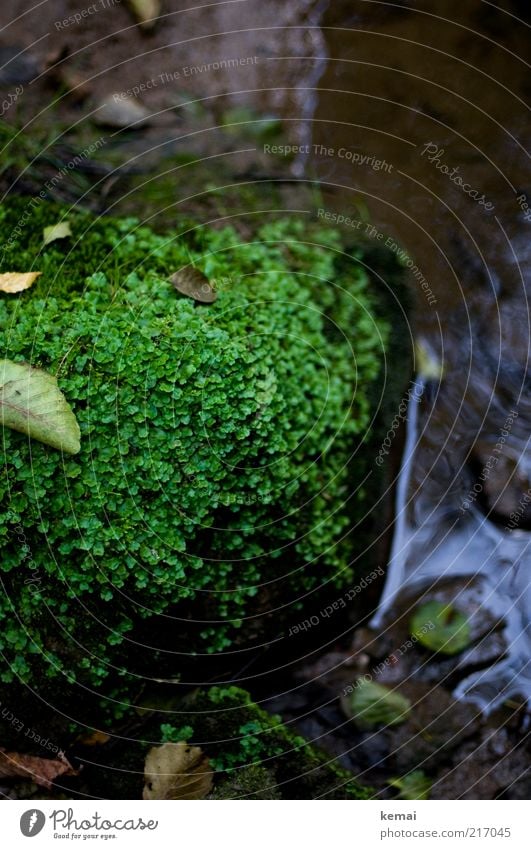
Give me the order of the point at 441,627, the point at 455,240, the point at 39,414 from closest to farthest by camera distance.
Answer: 1. the point at 39,414
2. the point at 441,627
3. the point at 455,240

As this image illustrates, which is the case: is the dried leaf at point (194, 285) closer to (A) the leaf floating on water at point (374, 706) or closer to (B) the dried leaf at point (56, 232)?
(B) the dried leaf at point (56, 232)

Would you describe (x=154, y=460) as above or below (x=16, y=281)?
below

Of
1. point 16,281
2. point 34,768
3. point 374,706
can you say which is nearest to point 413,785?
point 374,706

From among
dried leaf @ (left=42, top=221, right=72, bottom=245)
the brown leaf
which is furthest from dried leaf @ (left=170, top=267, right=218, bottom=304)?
the brown leaf

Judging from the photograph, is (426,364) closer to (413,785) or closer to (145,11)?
(413,785)

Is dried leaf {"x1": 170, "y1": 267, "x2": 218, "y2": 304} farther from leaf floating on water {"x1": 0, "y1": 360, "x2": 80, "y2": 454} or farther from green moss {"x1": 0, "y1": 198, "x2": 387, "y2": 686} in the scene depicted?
leaf floating on water {"x1": 0, "y1": 360, "x2": 80, "y2": 454}

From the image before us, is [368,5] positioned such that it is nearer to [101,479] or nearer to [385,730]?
[101,479]
